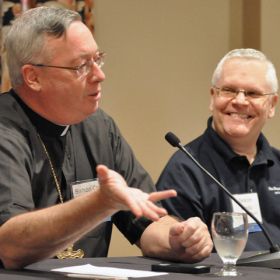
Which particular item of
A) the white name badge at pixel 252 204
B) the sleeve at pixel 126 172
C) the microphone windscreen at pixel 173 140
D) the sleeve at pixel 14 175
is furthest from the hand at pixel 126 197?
the white name badge at pixel 252 204

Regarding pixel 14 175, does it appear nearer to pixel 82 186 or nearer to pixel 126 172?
pixel 82 186

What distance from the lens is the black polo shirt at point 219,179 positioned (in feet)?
10.2

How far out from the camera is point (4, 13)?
161 inches

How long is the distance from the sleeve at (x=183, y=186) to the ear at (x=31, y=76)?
87 cm

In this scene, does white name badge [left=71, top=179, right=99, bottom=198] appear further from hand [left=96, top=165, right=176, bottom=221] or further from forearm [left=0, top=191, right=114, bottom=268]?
hand [left=96, top=165, right=176, bottom=221]

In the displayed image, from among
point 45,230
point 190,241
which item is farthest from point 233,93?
point 45,230

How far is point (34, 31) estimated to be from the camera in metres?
2.46

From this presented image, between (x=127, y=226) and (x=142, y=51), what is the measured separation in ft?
7.90

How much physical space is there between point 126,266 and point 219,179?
3.82 ft

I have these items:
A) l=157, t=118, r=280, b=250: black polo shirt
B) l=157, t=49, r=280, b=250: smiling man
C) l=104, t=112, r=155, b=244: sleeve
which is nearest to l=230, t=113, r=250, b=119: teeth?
l=157, t=49, r=280, b=250: smiling man

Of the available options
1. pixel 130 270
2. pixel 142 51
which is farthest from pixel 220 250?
pixel 142 51

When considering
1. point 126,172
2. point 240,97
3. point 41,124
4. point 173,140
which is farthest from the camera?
point 240,97

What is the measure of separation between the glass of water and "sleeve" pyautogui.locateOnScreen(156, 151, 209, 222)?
99cm

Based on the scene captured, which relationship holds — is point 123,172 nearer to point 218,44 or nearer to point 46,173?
point 46,173
